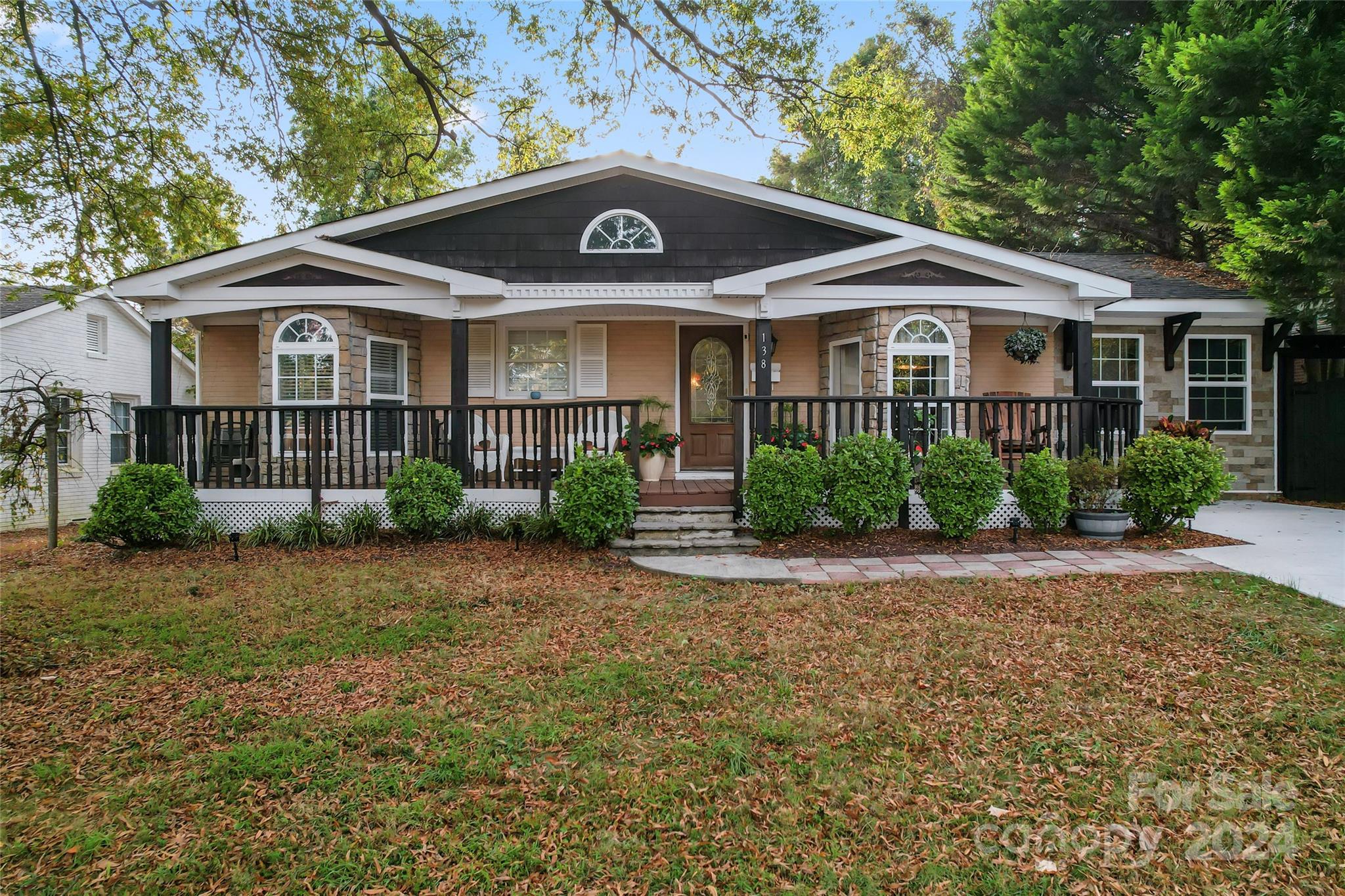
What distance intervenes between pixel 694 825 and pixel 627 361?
26.4 feet

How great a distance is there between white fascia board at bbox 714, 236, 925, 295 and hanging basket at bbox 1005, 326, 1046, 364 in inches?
79.1

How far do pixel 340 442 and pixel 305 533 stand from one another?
1.06 metres

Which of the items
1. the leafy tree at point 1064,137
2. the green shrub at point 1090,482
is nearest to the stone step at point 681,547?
the green shrub at point 1090,482

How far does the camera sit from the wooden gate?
9797 mm

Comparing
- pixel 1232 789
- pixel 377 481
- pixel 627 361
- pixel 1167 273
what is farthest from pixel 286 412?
pixel 1167 273

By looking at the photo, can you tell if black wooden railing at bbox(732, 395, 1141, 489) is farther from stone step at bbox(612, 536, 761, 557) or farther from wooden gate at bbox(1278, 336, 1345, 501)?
wooden gate at bbox(1278, 336, 1345, 501)

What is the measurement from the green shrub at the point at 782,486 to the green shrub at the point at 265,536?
16.8ft

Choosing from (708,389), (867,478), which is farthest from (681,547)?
(708,389)

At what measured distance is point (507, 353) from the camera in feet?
32.6

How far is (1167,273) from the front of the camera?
37.9ft

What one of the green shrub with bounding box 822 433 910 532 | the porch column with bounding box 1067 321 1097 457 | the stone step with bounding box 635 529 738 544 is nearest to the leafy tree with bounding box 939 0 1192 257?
the porch column with bounding box 1067 321 1097 457

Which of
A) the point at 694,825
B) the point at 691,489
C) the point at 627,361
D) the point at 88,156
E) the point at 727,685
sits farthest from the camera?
the point at 627,361

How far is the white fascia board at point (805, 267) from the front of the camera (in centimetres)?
808

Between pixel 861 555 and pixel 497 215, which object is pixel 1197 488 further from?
pixel 497 215
